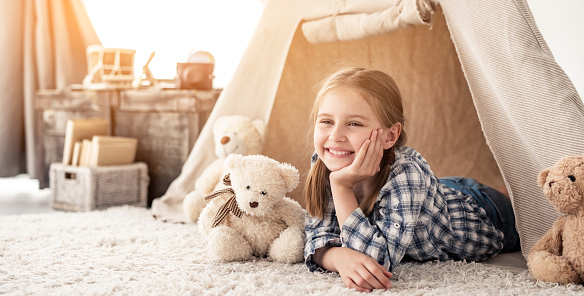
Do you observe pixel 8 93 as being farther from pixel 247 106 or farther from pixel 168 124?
pixel 247 106

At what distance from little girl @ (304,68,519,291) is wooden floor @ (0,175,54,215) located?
1.49 meters

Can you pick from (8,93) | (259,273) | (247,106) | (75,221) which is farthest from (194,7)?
(259,273)

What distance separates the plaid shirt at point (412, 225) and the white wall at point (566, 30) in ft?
4.83

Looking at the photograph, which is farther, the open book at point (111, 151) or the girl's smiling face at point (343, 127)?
the open book at point (111, 151)

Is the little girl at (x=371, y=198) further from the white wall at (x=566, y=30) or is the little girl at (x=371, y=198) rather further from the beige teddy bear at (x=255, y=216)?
the white wall at (x=566, y=30)

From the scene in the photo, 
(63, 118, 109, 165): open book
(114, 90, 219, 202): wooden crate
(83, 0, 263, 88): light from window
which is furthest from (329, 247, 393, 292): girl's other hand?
(83, 0, 263, 88): light from window

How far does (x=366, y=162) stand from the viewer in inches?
44.7

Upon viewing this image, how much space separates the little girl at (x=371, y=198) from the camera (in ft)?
3.71

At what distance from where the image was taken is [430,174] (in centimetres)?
129

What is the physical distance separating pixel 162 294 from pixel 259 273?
0.22 meters

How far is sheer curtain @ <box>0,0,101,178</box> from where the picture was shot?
3.10 meters

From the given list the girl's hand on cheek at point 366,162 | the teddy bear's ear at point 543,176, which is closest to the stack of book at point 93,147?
the girl's hand on cheek at point 366,162

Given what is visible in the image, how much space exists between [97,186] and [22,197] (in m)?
0.70

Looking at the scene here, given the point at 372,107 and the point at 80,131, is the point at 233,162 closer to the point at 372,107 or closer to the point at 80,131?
the point at 372,107
